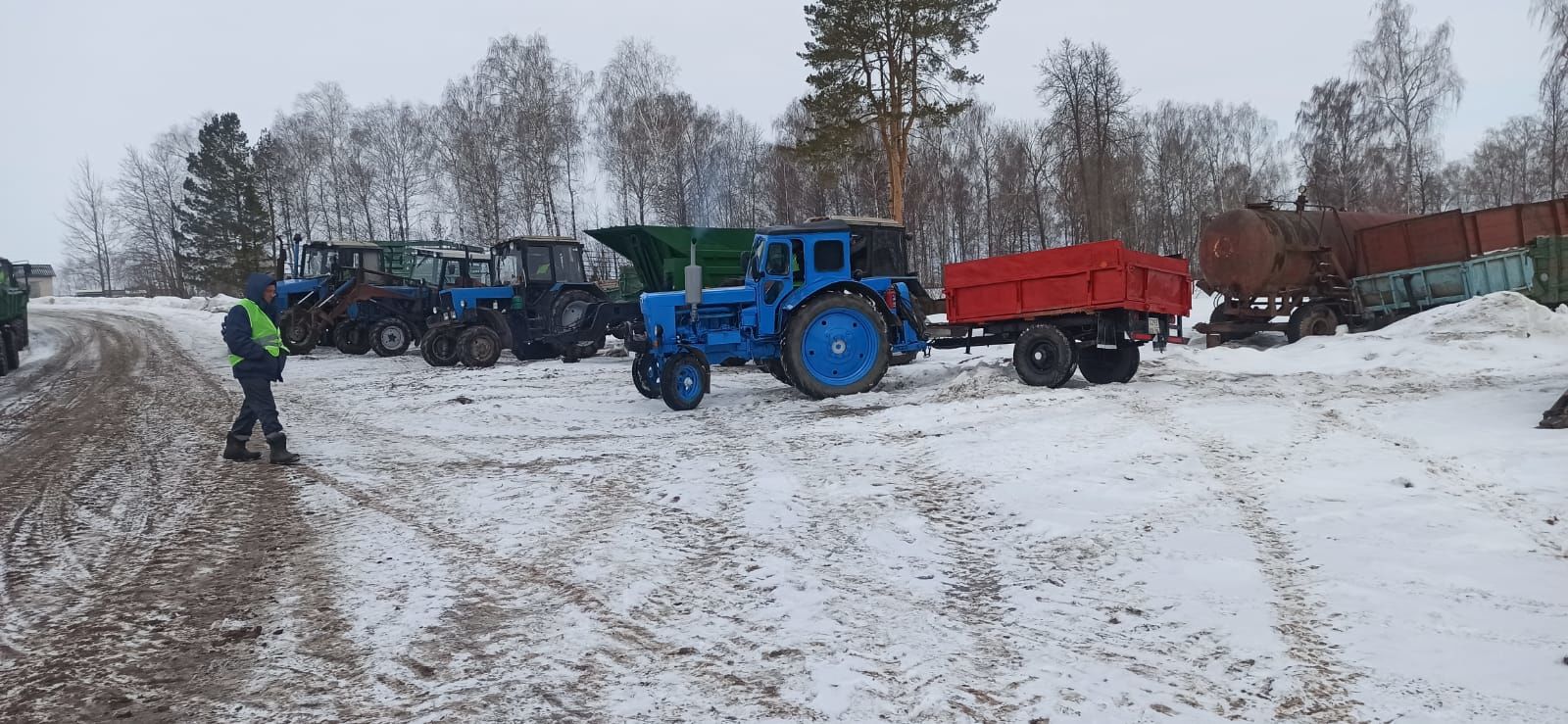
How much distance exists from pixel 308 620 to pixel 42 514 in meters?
3.39

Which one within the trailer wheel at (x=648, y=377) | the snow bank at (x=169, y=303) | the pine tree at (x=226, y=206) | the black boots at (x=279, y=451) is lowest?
the black boots at (x=279, y=451)

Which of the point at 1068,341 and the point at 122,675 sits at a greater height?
the point at 1068,341

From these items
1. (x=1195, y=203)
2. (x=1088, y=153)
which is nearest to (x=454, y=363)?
(x=1088, y=153)

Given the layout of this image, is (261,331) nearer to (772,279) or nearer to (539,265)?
(772,279)

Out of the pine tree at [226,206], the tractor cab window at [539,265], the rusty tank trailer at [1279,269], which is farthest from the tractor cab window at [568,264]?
the pine tree at [226,206]

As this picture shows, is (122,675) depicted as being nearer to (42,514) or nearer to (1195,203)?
(42,514)

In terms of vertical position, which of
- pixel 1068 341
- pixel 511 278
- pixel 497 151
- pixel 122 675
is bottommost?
pixel 122 675

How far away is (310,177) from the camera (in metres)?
43.7

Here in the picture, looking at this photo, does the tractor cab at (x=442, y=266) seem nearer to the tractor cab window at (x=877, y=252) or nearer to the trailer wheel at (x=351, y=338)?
the trailer wheel at (x=351, y=338)

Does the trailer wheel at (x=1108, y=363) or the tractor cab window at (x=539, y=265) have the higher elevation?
the tractor cab window at (x=539, y=265)

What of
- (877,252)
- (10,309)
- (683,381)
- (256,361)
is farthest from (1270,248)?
(10,309)

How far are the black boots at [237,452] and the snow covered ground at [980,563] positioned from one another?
488 millimetres

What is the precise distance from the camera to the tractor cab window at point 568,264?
16.7 meters

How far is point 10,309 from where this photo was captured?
636 inches
